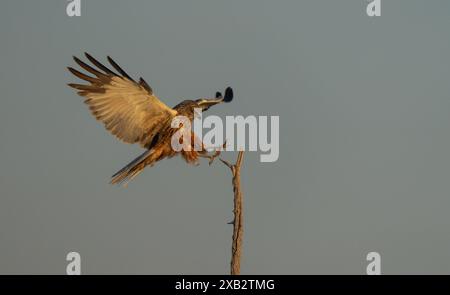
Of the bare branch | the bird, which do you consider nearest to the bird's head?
the bird

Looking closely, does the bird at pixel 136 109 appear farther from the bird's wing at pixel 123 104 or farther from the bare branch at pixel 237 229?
the bare branch at pixel 237 229

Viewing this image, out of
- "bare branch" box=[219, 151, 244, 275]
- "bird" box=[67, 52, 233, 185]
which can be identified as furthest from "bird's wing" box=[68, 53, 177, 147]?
"bare branch" box=[219, 151, 244, 275]

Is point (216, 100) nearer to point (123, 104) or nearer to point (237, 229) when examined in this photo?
point (123, 104)

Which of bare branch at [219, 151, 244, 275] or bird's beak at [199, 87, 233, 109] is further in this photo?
bird's beak at [199, 87, 233, 109]

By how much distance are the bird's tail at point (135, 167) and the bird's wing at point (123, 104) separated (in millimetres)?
461

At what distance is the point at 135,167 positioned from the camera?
22.2 m

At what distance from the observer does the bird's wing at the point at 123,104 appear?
74.5ft

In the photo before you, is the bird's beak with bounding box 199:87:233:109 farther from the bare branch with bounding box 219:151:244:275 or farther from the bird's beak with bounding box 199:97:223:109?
the bare branch with bounding box 219:151:244:275

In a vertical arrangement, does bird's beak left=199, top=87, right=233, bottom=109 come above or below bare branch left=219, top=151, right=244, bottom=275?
above

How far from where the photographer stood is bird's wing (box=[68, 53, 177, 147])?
74.5 ft

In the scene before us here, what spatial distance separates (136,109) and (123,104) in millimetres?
300

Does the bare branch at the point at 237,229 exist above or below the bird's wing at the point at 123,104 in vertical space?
below

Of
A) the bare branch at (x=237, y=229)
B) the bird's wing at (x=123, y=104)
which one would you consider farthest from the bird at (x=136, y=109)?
the bare branch at (x=237, y=229)
